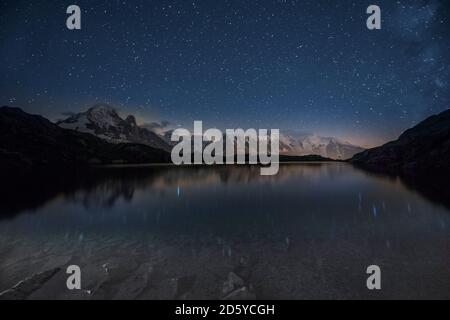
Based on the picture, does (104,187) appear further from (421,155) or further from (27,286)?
(421,155)

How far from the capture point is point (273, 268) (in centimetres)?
1138

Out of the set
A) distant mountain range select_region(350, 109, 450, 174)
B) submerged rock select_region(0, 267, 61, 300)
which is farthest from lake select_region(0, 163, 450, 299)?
distant mountain range select_region(350, 109, 450, 174)

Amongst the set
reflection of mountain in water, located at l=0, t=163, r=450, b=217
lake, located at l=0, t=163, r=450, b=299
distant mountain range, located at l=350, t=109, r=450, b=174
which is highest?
distant mountain range, located at l=350, t=109, r=450, b=174

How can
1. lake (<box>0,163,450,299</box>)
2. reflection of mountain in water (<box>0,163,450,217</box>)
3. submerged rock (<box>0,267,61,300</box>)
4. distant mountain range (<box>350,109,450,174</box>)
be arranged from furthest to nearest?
distant mountain range (<box>350,109,450,174</box>), reflection of mountain in water (<box>0,163,450,217</box>), lake (<box>0,163,450,299</box>), submerged rock (<box>0,267,61,300</box>)

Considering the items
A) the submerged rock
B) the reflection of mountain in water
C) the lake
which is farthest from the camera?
the reflection of mountain in water

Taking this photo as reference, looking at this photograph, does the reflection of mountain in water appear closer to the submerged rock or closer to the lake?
the lake

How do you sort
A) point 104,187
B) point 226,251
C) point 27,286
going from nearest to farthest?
1. point 27,286
2. point 226,251
3. point 104,187

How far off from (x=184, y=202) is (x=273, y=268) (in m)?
21.7

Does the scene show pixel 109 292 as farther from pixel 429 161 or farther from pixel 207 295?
pixel 429 161

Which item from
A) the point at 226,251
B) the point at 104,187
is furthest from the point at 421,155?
the point at 104,187

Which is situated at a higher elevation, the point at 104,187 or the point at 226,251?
the point at 104,187

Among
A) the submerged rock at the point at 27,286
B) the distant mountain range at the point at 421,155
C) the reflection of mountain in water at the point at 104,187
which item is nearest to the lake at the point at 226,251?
the submerged rock at the point at 27,286

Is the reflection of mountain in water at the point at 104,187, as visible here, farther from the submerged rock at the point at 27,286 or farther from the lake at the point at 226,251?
the submerged rock at the point at 27,286
